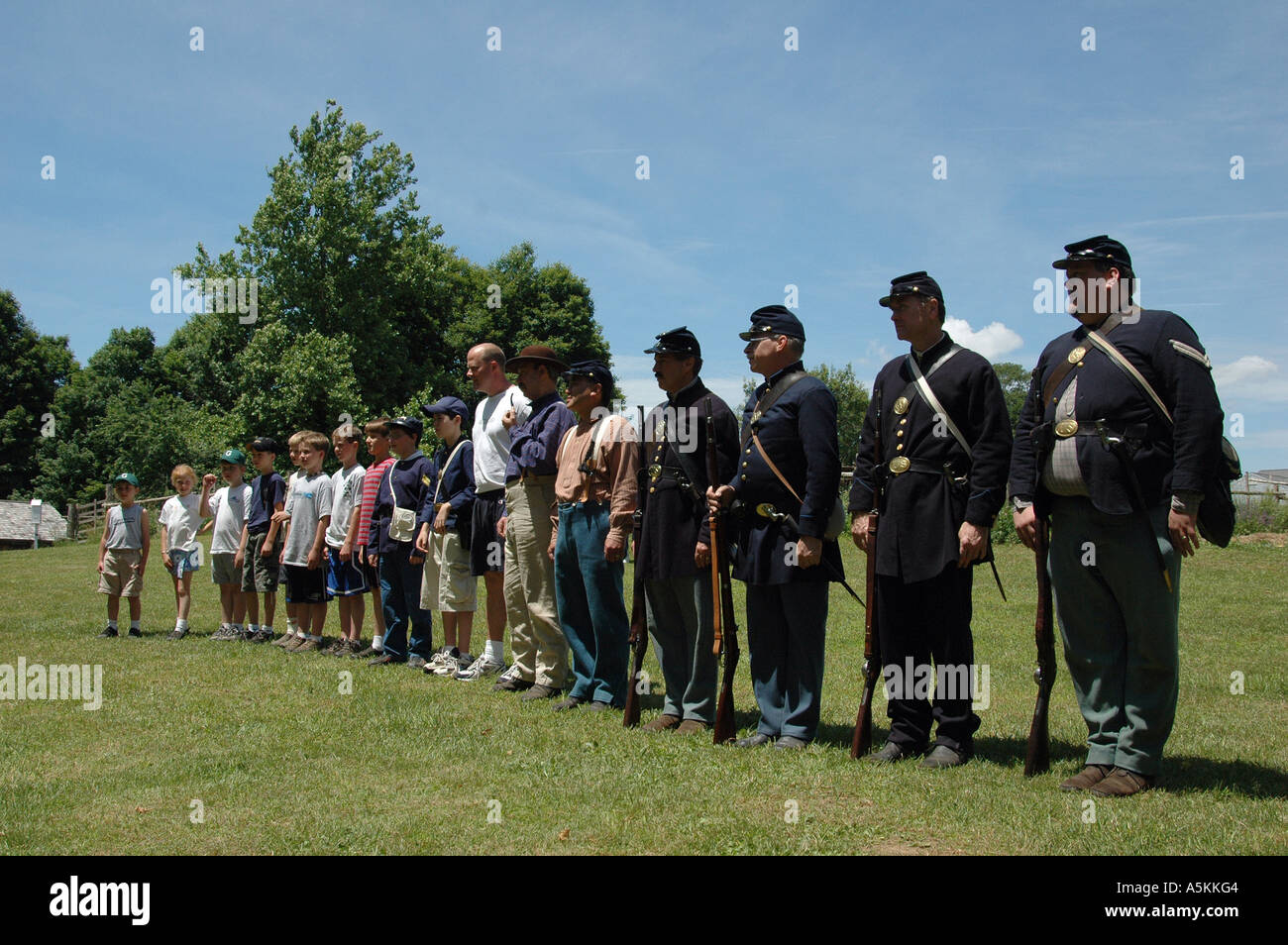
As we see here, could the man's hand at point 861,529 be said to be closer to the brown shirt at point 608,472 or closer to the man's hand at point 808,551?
A: the man's hand at point 808,551

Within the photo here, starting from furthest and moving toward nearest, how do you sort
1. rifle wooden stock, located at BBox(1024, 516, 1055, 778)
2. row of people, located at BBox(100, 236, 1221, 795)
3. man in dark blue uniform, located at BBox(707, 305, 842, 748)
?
1. man in dark blue uniform, located at BBox(707, 305, 842, 748)
2. rifle wooden stock, located at BBox(1024, 516, 1055, 778)
3. row of people, located at BBox(100, 236, 1221, 795)

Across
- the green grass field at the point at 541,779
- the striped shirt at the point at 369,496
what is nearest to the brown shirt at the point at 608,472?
the green grass field at the point at 541,779

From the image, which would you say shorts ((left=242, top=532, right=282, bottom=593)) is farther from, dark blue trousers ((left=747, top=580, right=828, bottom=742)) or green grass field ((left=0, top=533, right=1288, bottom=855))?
dark blue trousers ((left=747, top=580, right=828, bottom=742))

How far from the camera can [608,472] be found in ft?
25.2

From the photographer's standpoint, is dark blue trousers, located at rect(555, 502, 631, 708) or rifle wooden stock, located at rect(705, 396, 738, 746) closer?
rifle wooden stock, located at rect(705, 396, 738, 746)

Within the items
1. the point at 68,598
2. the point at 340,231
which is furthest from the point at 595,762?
the point at 340,231

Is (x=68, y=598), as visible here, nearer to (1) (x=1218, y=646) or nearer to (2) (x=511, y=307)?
(1) (x=1218, y=646)

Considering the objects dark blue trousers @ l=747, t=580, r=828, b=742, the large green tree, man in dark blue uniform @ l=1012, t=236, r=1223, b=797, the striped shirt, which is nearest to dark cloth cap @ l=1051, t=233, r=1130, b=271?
man in dark blue uniform @ l=1012, t=236, r=1223, b=797

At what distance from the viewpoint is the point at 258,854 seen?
448cm

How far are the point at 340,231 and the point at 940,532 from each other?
40.5 m

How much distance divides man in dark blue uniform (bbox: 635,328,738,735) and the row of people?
0.01 m

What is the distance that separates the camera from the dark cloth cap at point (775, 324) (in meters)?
6.44

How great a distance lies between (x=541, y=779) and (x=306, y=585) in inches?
266

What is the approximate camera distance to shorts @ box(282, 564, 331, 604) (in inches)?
454
